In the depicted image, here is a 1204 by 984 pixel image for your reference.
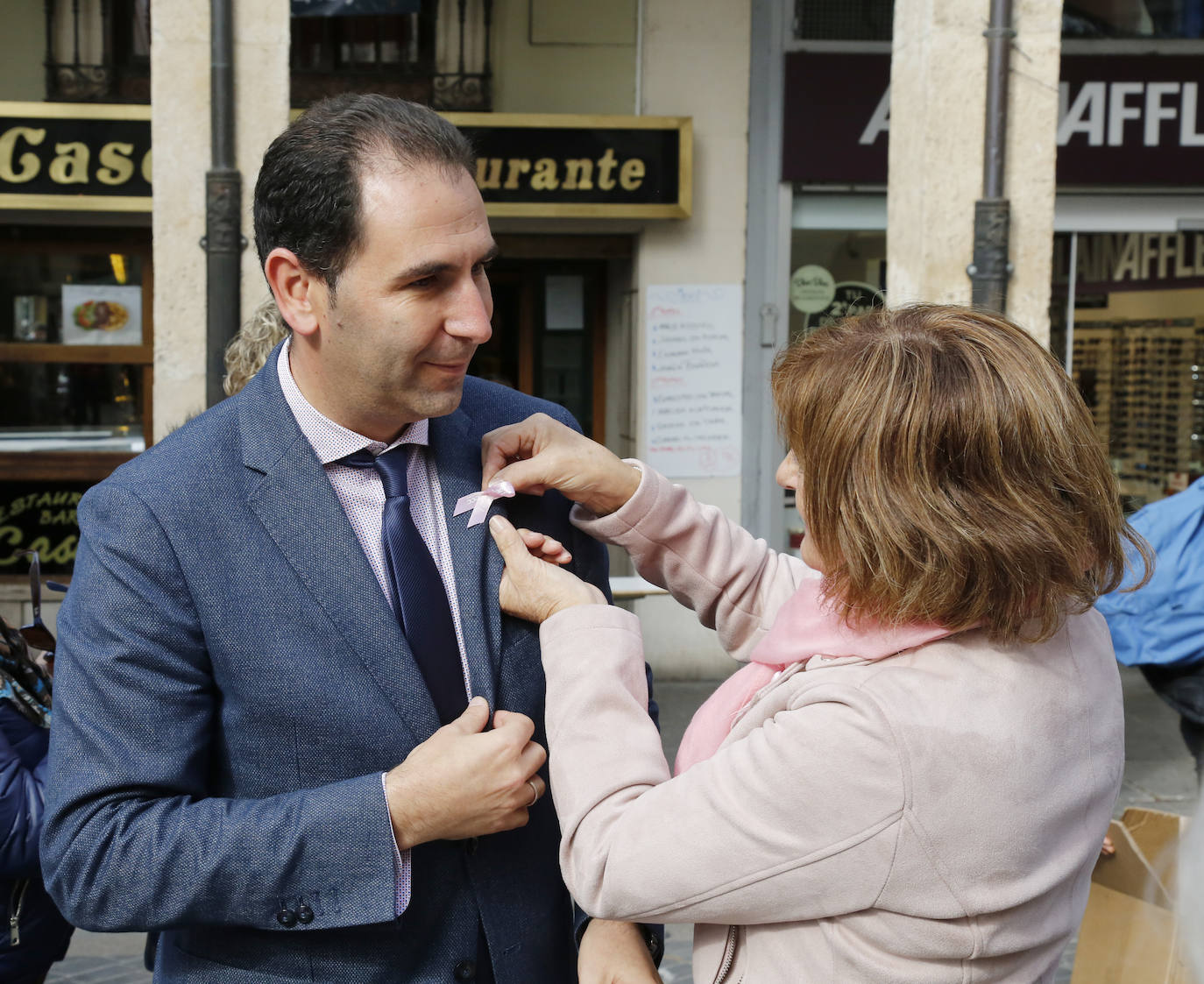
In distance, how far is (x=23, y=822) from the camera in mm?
2406

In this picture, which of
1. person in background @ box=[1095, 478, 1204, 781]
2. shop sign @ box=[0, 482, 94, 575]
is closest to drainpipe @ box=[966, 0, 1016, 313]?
person in background @ box=[1095, 478, 1204, 781]

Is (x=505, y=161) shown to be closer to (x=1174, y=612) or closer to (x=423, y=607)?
(x=1174, y=612)

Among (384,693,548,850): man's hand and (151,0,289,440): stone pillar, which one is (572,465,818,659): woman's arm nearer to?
(384,693,548,850): man's hand

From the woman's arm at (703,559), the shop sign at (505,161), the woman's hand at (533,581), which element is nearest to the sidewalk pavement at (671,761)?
the woman's arm at (703,559)

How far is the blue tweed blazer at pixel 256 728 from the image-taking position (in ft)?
4.98

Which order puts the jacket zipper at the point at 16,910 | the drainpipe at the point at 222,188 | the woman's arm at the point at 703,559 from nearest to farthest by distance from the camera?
the woman's arm at the point at 703,559, the jacket zipper at the point at 16,910, the drainpipe at the point at 222,188

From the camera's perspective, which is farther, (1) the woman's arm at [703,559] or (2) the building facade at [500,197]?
(2) the building facade at [500,197]

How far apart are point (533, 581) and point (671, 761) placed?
16.2ft

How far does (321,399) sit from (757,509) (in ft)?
19.6

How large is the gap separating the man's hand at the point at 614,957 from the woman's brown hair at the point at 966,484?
22.9 inches

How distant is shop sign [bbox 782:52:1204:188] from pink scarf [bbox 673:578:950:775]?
5.95 meters

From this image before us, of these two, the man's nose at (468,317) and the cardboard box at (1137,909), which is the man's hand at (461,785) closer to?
the man's nose at (468,317)

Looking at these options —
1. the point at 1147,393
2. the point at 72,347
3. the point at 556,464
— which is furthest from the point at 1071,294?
the point at 556,464

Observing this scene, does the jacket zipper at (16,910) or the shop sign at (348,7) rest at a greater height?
the shop sign at (348,7)
